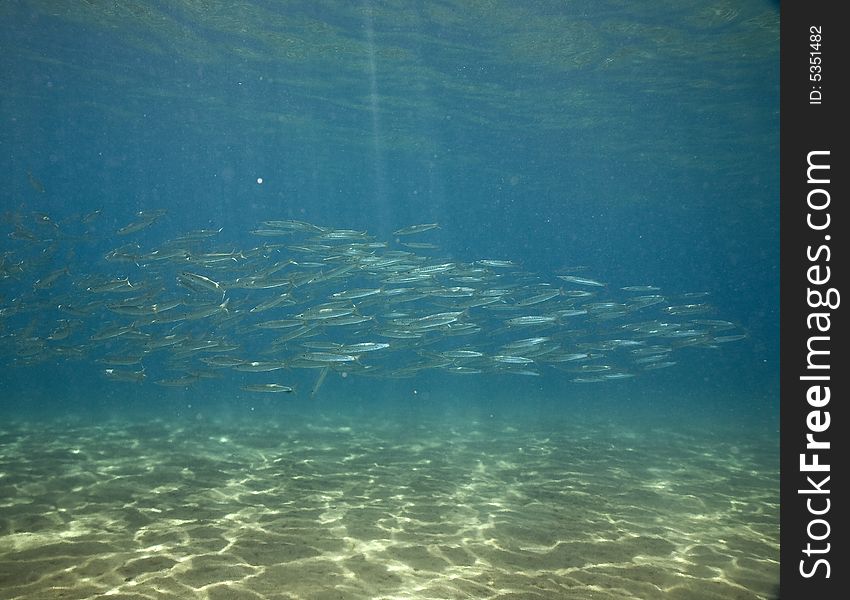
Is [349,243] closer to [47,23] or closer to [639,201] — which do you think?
[47,23]

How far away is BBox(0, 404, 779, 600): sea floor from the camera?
18.3ft

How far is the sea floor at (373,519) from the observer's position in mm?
5570

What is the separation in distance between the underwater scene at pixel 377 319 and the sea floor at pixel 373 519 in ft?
0.18

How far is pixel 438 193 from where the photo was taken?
2169 inches

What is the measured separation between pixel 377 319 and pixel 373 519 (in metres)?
7.28

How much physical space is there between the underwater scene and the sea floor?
0.06 meters

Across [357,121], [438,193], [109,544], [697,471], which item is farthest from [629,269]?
[109,544]

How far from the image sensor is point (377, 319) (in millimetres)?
14297

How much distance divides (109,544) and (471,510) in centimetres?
468

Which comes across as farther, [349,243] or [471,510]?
[349,243]

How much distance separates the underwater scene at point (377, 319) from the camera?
6.39 metres

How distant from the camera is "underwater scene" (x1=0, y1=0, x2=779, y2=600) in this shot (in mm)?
6387
